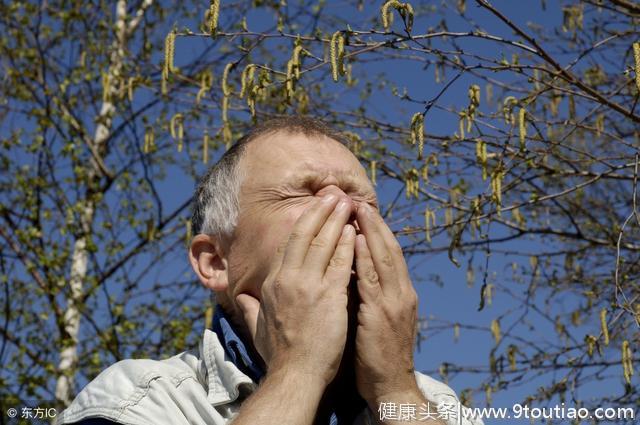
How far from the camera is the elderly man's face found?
2.54 metres

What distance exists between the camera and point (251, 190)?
2.66 meters

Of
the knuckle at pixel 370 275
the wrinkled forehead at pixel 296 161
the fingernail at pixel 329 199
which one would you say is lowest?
the knuckle at pixel 370 275

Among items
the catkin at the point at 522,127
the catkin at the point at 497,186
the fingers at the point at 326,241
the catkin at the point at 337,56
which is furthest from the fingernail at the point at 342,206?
the catkin at the point at 497,186

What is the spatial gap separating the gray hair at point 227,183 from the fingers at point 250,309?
0.24 meters

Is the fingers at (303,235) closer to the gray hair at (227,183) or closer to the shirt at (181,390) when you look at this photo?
the shirt at (181,390)

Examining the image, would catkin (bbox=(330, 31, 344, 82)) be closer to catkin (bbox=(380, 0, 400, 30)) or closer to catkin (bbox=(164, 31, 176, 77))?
catkin (bbox=(380, 0, 400, 30))

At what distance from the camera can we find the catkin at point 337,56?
3202mm

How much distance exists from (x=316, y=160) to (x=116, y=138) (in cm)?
707

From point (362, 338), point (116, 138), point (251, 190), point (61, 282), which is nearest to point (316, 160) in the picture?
point (251, 190)

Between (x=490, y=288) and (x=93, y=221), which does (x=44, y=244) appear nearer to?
(x=93, y=221)

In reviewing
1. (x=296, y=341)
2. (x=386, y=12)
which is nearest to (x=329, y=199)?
(x=296, y=341)

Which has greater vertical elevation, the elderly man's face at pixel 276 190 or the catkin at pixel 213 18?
the catkin at pixel 213 18

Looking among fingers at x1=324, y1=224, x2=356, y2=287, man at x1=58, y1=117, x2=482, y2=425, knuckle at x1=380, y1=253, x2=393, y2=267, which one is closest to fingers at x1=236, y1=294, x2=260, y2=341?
man at x1=58, y1=117, x2=482, y2=425

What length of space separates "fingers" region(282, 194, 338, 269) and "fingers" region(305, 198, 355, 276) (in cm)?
1
